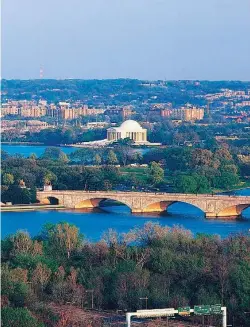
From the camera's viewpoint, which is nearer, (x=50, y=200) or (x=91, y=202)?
(x=91, y=202)

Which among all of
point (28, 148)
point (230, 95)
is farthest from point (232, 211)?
point (230, 95)

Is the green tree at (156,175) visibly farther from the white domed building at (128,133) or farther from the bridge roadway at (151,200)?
the white domed building at (128,133)

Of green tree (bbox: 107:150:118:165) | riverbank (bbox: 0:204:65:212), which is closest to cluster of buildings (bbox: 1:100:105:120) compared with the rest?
green tree (bbox: 107:150:118:165)

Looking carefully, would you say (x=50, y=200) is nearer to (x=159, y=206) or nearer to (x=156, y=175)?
(x=159, y=206)

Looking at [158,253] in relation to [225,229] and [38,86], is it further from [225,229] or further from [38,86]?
[38,86]

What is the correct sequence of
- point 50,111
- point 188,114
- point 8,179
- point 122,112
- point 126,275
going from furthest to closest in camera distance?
point 50,111, point 188,114, point 122,112, point 8,179, point 126,275

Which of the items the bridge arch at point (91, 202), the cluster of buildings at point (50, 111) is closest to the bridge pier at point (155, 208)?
the bridge arch at point (91, 202)

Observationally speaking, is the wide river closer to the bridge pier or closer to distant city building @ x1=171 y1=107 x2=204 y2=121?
the bridge pier
